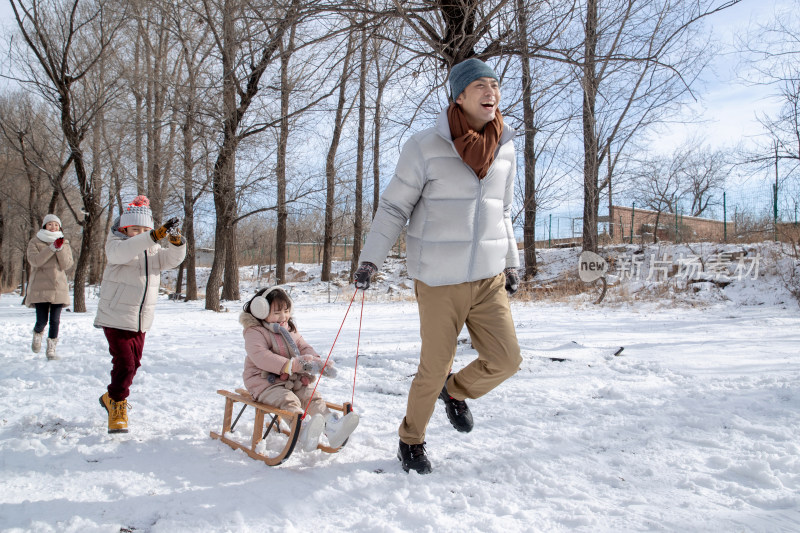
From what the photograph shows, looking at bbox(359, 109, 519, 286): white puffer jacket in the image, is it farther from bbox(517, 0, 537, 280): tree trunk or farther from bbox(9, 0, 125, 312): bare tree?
bbox(9, 0, 125, 312): bare tree

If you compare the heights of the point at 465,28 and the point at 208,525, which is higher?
the point at 465,28

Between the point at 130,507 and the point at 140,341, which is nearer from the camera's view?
the point at 130,507

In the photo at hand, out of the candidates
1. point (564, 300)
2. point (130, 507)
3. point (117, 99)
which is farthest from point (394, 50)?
point (117, 99)

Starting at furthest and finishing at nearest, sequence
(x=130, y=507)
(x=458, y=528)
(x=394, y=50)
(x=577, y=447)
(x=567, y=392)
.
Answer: (x=394, y=50)
(x=567, y=392)
(x=577, y=447)
(x=130, y=507)
(x=458, y=528)

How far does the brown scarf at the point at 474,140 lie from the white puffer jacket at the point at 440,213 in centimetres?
4

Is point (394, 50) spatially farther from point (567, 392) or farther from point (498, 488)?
point (498, 488)

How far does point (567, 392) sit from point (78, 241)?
41.7 metres

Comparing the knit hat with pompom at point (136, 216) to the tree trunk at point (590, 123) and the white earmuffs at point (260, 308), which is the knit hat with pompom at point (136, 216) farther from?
the tree trunk at point (590, 123)

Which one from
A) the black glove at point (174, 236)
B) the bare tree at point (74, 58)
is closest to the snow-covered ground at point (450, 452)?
the black glove at point (174, 236)

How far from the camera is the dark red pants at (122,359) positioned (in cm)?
375

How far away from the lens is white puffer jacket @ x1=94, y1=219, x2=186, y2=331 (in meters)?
3.82

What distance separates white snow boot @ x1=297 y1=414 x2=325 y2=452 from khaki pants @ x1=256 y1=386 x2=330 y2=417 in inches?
6.4

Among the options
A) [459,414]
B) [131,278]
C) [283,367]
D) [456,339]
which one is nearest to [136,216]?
[131,278]

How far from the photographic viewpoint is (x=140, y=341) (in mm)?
4051
